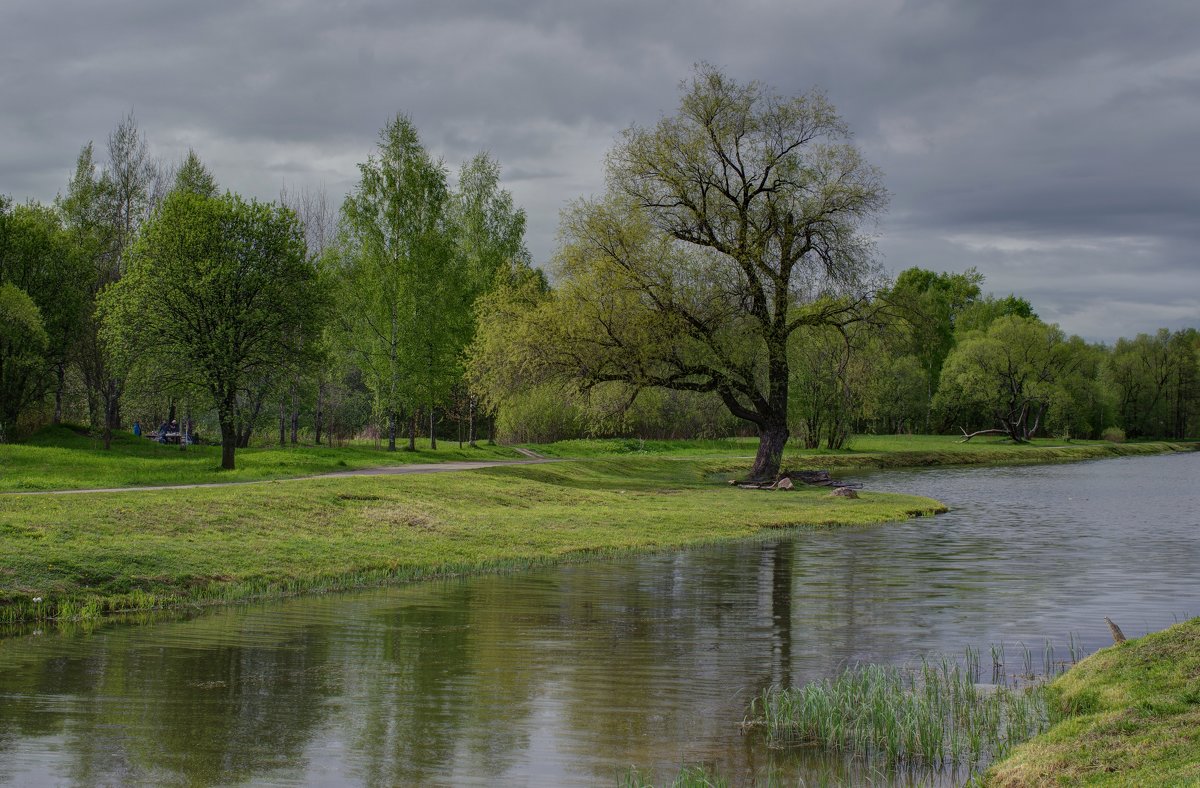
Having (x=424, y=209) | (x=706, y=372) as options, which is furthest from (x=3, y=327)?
(x=706, y=372)

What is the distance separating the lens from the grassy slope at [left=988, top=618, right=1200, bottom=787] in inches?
273

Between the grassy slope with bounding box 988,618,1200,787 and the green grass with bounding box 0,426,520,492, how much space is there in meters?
25.5

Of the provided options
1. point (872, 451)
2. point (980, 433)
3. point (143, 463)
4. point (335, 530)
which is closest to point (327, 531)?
point (335, 530)

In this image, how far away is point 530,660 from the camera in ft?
39.3

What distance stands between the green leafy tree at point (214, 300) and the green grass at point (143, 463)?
2383mm

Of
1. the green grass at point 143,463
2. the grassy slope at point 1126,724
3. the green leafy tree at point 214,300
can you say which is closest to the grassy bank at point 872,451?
the green grass at point 143,463

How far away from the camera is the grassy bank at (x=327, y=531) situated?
16203 millimetres

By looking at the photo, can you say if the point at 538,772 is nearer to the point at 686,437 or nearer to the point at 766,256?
the point at 766,256

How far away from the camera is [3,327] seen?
4244cm

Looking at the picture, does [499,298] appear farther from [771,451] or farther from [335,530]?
[335,530]

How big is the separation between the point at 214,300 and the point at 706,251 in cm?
1896

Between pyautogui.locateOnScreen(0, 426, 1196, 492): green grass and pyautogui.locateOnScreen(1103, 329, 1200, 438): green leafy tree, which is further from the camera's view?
pyautogui.locateOnScreen(1103, 329, 1200, 438): green leafy tree

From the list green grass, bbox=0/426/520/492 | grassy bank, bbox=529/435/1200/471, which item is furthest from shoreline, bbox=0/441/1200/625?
grassy bank, bbox=529/435/1200/471

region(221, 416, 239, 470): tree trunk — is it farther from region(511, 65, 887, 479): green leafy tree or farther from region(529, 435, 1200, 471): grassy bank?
region(529, 435, 1200, 471): grassy bank
